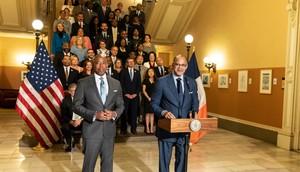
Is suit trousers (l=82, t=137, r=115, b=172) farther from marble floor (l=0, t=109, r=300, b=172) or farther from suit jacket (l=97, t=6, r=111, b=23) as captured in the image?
suit jacket (l=97, t=6, r=111, b=23)

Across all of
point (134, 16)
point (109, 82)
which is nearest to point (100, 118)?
point (109, 82)

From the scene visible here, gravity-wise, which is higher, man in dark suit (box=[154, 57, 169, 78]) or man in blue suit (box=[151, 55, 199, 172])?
man in dark suit (box=[154, 57, 169, 78])

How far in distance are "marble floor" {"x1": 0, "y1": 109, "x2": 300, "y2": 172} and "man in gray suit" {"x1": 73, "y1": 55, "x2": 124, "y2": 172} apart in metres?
1.46

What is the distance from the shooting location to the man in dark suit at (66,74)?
5.48m

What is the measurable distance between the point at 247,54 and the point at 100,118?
5.67m

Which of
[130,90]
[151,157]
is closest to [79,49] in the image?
[130,90]

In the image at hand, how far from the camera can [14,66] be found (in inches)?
483

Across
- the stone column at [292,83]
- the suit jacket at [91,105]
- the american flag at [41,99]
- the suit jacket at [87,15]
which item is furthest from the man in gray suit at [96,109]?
the suit jacket at [87,15]

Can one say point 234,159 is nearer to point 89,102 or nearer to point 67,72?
point 89,102

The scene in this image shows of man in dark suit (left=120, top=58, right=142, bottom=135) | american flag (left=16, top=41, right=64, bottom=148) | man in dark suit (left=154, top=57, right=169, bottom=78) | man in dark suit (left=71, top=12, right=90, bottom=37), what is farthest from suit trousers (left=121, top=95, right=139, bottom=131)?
man in dark suit (left=71, top=12, right=90, bottom=37)

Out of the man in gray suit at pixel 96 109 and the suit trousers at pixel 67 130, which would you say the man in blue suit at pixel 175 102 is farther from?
the suit trousers at pixel 67 130

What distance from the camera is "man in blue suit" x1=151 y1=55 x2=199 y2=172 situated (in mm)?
2660

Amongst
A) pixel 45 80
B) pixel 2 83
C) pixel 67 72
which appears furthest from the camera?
pixel 2 83

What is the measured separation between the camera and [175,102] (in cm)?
265
